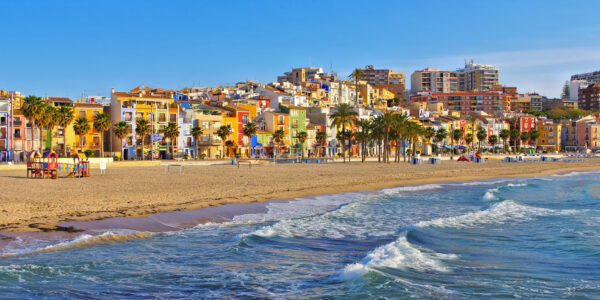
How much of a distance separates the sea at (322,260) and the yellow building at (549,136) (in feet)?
397

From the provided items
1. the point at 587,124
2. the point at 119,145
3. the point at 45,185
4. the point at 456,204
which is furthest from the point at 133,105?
the point at 587,124

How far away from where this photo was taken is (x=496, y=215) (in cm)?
2097

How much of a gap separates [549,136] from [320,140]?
7166cm

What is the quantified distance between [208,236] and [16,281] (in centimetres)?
585

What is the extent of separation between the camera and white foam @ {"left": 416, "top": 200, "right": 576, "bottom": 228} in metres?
18.3

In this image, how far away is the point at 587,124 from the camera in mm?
132875

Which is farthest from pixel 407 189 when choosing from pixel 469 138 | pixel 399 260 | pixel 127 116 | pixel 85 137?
pixel 469 138

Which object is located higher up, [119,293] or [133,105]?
[133,105]

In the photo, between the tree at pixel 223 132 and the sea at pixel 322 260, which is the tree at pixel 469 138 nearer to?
the tree at pixel 223 132

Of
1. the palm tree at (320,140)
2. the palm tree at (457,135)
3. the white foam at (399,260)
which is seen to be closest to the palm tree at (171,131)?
the palm tree at (320,140)

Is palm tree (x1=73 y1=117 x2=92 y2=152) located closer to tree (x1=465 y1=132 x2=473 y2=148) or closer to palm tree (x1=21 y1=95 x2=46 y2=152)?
palm tree (x1=21 y1=95 x2=46 y2=152)

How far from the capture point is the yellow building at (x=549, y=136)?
13188 cm

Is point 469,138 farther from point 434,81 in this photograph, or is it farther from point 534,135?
point 434,81

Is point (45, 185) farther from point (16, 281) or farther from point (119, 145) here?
point (119, 145)
